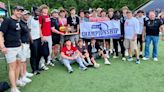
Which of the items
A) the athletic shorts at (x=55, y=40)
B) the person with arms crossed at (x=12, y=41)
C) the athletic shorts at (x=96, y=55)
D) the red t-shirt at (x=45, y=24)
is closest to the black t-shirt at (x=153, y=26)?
the athletic shorts at (x=96, y=55)

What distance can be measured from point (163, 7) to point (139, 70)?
18.3 meters

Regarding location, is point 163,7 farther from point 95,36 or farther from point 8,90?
point 8,90

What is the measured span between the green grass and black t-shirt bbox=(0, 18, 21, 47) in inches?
44.2

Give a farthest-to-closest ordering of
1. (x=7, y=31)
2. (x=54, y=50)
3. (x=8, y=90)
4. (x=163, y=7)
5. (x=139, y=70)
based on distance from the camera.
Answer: (x=163, y=7), (x=54, y=50), (x=139, y=70), (x=8, y=90), (x=7, y=31)

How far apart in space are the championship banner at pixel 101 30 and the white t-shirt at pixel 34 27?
2.25 meters

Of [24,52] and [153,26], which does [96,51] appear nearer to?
[153,26]

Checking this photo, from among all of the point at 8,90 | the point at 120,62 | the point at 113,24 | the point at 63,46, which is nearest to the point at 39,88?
the point at 8,90

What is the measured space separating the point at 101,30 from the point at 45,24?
2.32m

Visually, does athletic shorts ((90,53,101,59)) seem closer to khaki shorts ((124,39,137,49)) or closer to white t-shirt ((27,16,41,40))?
khaki shorts ((124,39,137,49))

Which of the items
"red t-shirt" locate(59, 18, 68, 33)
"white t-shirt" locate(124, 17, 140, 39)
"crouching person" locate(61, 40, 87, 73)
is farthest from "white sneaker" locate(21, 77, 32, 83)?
"white t-shirt" locate(124, 17, 140, 39)

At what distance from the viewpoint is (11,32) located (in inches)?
249

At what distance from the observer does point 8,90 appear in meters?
6.71

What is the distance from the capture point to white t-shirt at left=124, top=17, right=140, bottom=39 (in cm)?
926

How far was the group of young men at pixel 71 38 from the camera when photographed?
7.42 meters
